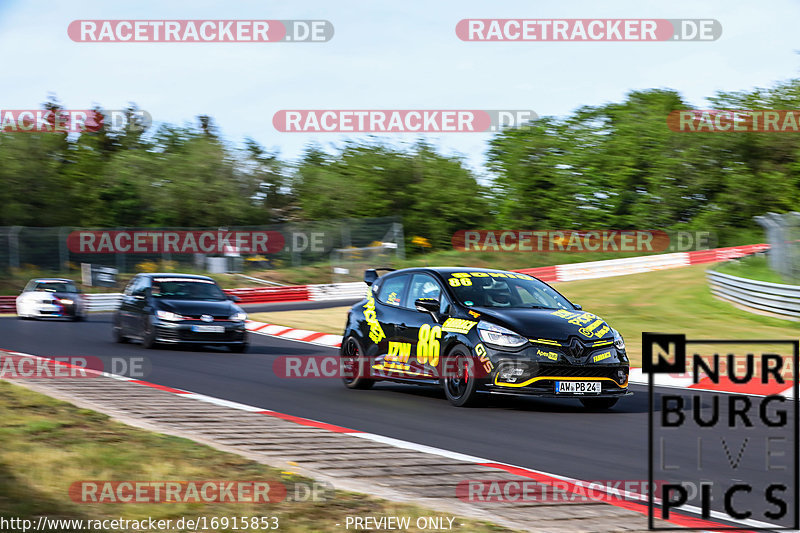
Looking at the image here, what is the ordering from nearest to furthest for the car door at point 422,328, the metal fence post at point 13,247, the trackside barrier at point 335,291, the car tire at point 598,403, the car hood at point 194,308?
the car tire at point 598,403, the car door at point 422,328, the car hood at point 194,308, the metal fence post at point 13,247, the trackside barrier at point 335,291

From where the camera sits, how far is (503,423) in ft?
31.8

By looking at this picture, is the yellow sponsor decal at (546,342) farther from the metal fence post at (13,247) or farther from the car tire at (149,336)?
the metal fence post at (13,247)

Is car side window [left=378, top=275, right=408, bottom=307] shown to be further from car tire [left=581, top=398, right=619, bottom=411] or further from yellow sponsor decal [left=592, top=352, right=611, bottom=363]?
yellow sponsor decal [left=592, top=352, right=611, bottom=363]

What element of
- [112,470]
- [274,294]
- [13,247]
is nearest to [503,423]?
[112,470]

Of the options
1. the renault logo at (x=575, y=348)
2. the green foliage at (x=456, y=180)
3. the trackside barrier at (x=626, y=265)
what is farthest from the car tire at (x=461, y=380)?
the green foliage at (x=456, y=180)

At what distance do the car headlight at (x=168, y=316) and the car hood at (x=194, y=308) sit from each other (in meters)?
0.06

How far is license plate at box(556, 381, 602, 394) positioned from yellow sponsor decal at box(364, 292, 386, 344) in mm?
2572

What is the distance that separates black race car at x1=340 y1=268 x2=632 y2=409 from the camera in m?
10.3

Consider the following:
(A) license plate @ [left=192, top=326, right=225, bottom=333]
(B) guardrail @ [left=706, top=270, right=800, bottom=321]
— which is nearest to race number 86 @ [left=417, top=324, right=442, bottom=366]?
(A) license plate @ [left=192, top=326, right=225, bottom=333]

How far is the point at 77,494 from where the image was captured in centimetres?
555

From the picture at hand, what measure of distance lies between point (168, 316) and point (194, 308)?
19.0 inches

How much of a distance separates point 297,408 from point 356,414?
75 cm

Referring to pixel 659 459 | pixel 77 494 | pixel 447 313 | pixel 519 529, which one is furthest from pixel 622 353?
pixel 77 494

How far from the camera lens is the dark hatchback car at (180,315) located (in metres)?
17.8
